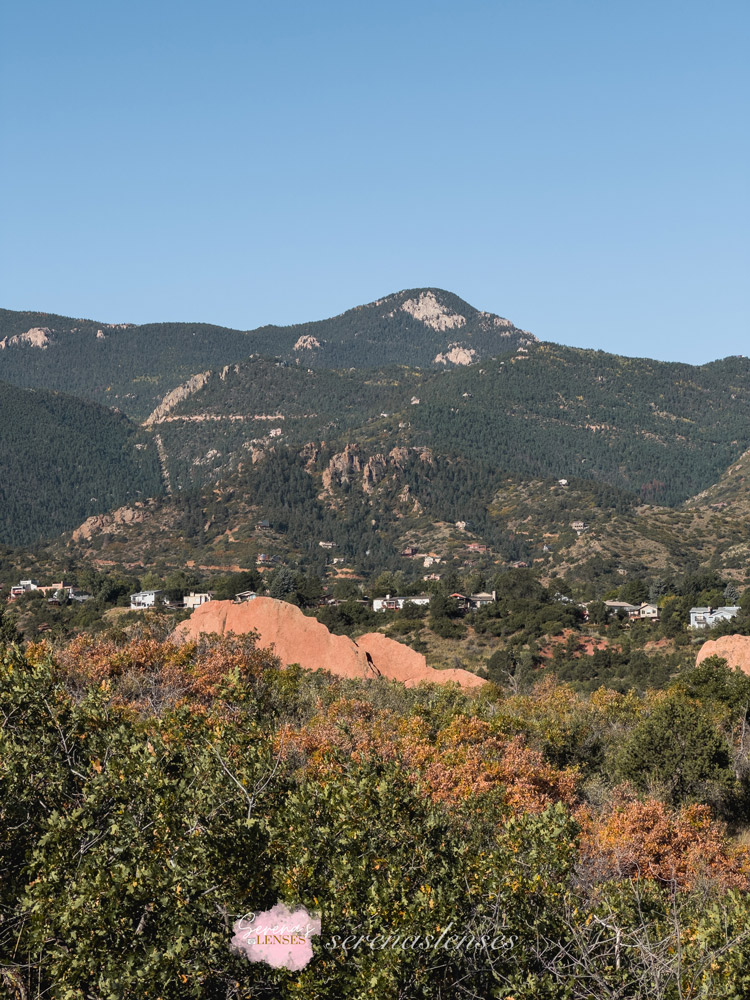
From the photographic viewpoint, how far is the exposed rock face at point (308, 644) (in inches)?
1866

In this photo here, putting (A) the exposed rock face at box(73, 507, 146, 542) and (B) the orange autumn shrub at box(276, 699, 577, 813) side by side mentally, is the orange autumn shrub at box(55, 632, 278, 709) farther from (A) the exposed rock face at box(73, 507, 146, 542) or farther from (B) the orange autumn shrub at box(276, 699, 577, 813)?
(A) the exposed rock face at box(73, 507, 146, 542)

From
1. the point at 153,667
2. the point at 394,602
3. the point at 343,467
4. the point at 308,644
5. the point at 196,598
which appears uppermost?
the point at 153,667

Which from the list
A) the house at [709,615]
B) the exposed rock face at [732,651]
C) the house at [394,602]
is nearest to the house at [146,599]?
the house at [394,602]

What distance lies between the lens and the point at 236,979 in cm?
1110

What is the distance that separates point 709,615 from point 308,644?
4185 cm

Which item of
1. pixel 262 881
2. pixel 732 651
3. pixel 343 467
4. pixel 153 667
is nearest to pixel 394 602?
pixel 732 651

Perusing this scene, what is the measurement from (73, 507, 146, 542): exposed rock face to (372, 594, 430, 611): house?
267 ft

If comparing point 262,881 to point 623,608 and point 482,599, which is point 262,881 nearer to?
point 623,608

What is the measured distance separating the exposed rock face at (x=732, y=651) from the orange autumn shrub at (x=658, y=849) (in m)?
27.7

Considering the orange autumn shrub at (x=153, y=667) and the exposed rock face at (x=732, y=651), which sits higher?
the orange autumn shrub at (x=153, y=667)

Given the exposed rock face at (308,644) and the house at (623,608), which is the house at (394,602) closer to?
the house at (623,608)

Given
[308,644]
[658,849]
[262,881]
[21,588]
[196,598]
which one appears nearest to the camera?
[262,881]

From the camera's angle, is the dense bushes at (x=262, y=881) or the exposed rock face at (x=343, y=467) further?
the exposed rock face at (x=343, y=467)

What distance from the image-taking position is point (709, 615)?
77312 mm
